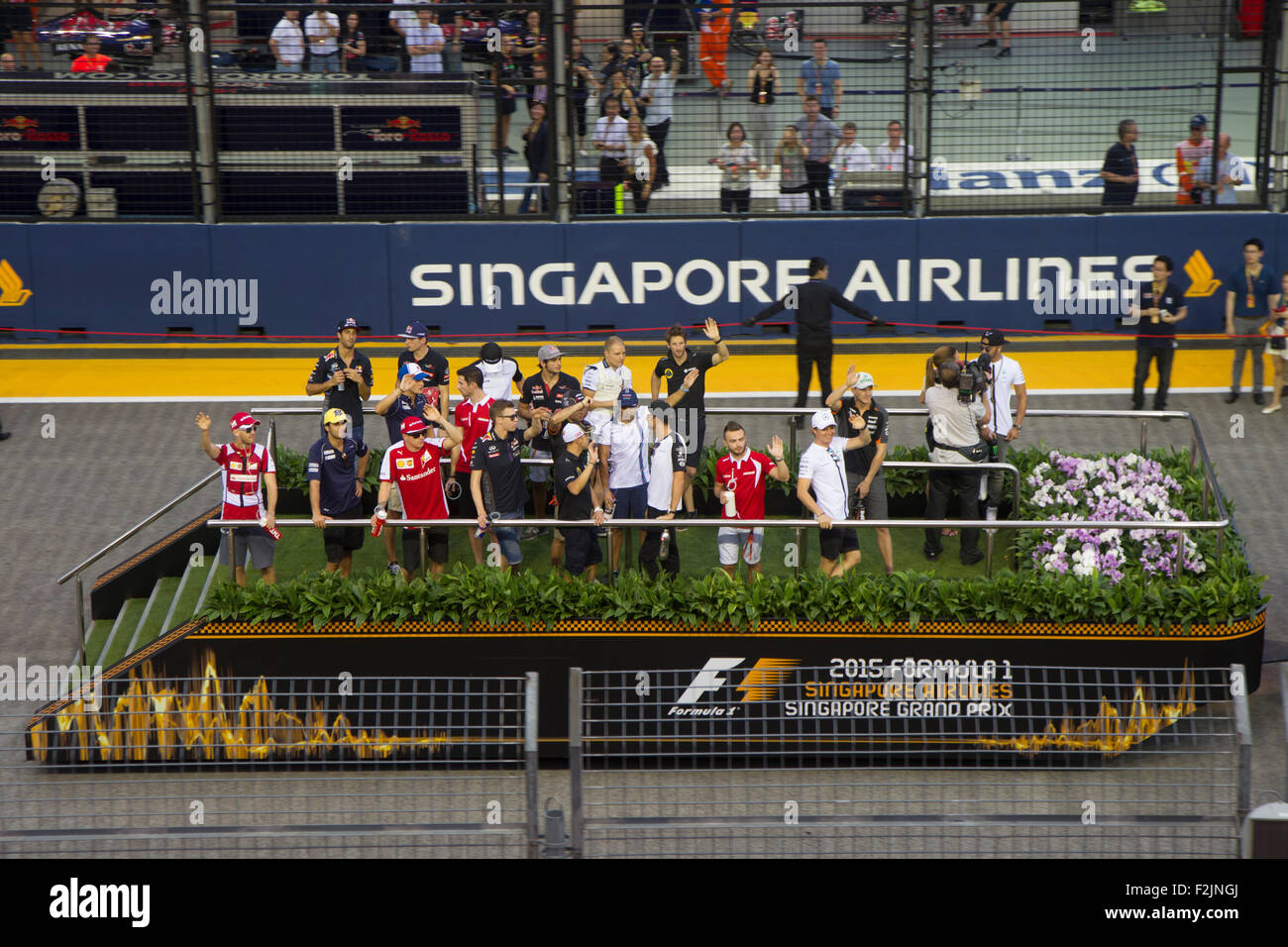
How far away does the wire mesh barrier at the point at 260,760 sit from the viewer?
9.20m

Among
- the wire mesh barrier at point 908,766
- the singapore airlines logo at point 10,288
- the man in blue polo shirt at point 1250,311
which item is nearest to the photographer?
the wire mesh barrier at point 908,766

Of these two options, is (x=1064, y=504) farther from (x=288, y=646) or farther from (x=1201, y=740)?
(x=288, y=646)

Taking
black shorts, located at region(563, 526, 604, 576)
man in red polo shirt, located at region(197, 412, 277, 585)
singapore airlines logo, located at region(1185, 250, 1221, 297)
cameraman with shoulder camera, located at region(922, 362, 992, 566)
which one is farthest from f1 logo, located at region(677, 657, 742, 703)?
singapore airlines logo, located at region(1185, 250, 1221, 297)

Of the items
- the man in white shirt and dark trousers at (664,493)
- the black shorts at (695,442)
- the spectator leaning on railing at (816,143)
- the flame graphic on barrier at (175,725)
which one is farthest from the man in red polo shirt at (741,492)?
the spectator leaning on railing at (816,143)

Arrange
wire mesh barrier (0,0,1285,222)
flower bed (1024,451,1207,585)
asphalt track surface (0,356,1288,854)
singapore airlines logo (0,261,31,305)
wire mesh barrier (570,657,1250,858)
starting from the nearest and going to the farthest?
wire mesh barrier (570,657,1250,858) < flower bed (1024,451,1207,585) < asphalt track surface (0,356,1288,854) < wire mesh barrier (0,0,1285,222) < singapore airlines logo (0,261,31,305)

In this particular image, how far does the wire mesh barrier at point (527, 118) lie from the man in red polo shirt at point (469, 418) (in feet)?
21.2

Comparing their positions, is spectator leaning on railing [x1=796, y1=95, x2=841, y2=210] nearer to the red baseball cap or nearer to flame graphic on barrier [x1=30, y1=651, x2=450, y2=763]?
the red baseball cap

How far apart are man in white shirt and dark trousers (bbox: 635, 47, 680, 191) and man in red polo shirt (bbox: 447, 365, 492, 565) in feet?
22.9

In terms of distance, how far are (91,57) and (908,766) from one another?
1486cm

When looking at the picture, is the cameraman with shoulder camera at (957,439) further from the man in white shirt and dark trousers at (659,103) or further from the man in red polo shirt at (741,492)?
the man in white shirt and dark trousers at (659,103)

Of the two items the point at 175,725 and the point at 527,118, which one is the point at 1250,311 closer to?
the point at 527,118

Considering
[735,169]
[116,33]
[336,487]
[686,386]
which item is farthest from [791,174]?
[336,487]

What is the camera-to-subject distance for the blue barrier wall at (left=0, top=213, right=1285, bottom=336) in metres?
18.6

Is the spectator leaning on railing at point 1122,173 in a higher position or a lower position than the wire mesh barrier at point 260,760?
higher
